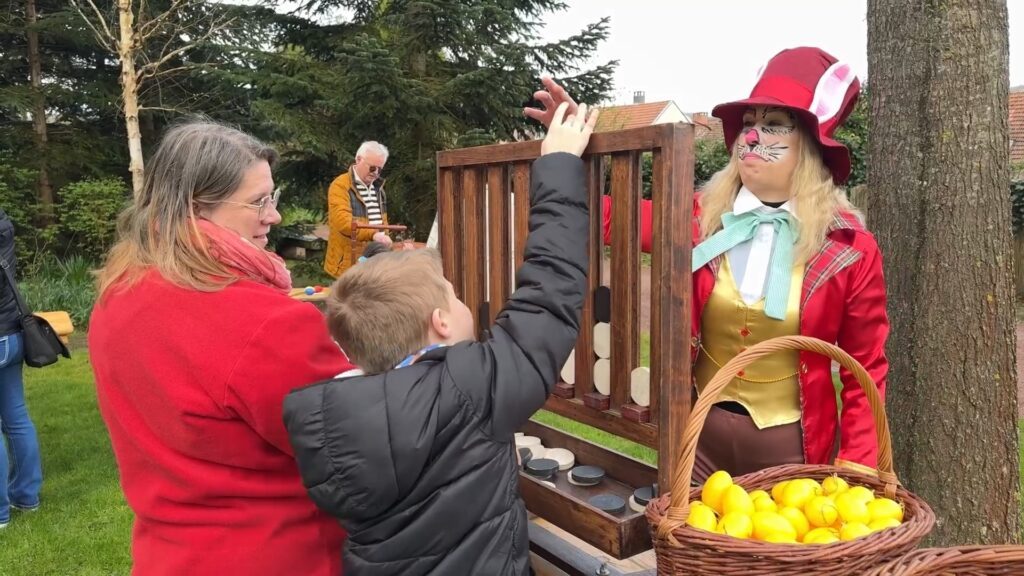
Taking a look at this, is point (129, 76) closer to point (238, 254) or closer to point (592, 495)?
point (238, 254)

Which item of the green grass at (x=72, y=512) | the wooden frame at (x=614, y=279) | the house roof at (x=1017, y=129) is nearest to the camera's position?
the wooden frame at (x=614, y=279)

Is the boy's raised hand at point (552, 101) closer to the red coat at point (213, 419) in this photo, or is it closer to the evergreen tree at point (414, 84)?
the red coat at point (213, 419)

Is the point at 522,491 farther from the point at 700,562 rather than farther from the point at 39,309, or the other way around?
the point at 39,309

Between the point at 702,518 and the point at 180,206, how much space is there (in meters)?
1.10

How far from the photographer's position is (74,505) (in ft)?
12.9

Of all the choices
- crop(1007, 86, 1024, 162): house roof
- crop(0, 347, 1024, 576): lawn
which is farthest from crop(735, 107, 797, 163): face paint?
crop(1007, 86, 1024, 162): house roof

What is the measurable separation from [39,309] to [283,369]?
8937 mm

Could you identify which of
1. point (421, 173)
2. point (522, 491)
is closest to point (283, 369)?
point (522, 491)

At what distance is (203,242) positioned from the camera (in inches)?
54.0

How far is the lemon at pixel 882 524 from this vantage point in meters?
1.30

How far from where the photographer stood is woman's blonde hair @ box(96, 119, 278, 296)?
136 centimetres

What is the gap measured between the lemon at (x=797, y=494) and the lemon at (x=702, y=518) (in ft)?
0.51

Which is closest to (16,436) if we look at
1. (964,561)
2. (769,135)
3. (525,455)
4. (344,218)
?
(344,218)

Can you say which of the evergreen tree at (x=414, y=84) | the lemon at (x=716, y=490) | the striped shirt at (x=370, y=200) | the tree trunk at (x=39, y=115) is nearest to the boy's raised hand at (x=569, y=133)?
the lemon at (x=716, y=490)
